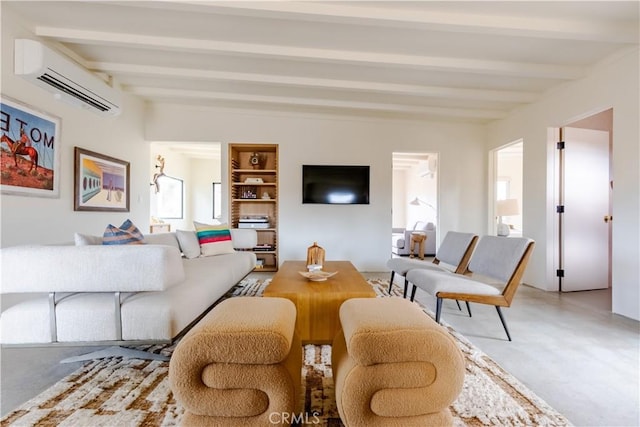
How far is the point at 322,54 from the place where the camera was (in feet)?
9.21

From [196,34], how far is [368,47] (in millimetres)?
1582

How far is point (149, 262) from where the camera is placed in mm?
1453

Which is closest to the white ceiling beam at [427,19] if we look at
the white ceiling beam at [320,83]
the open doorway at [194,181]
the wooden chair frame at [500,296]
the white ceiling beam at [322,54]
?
the white ceiling beam at [322,54]

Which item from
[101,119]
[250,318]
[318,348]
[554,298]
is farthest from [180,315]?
[554,298]

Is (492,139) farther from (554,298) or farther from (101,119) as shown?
(101,119)

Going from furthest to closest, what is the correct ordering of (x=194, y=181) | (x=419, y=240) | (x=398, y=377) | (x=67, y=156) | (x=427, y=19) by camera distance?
(x=194, y=181)
(x=419, y=240)
(x=67, y=156)
(x=427, y=19)
(x=398, y=377)

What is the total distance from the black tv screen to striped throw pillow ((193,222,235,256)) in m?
1.48

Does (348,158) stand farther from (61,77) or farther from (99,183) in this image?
(61,77)

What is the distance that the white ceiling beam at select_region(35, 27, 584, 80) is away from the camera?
2.57m

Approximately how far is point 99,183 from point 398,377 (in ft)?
12.7

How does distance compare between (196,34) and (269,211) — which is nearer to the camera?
(196,34)

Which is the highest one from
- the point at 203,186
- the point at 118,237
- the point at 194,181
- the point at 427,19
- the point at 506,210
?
the point at 427,19

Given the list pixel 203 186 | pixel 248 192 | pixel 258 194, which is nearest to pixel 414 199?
pixel 258 194

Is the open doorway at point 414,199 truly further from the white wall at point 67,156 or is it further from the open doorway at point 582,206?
the white wall at point 67,156
